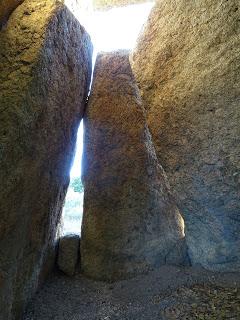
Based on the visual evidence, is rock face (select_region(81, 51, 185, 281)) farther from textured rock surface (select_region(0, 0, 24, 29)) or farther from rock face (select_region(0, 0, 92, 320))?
textured rock surface (select_region(0, 0, 24, 29))

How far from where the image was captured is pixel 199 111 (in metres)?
3.66

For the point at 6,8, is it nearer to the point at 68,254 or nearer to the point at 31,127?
the point at 31,127

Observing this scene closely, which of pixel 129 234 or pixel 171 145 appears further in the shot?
pixel 129 234

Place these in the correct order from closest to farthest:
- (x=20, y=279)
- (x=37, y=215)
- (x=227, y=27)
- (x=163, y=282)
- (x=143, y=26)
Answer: (x=227, y=27), (x=20, y=279), (x=37, y=215), (x=163, y=282), (x=143, y=26)

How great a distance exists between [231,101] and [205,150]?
2.17 feet

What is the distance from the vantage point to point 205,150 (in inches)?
147

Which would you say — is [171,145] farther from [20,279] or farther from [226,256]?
[20,279]

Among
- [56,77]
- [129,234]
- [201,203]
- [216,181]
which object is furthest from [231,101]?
[129,234]

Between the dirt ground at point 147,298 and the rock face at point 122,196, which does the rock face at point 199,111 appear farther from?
the rock face at point 122,196

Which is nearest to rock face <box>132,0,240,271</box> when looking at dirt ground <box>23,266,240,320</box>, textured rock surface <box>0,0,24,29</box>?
dirt ground <box>23,266,240,320</box>

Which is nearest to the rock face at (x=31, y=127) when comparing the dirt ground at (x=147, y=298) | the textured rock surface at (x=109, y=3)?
the dirt ground at (x=147, y=298)

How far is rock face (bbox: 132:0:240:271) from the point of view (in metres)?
3.40

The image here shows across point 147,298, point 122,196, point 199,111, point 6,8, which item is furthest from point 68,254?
point 6,8

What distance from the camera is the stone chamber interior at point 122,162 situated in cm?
331
